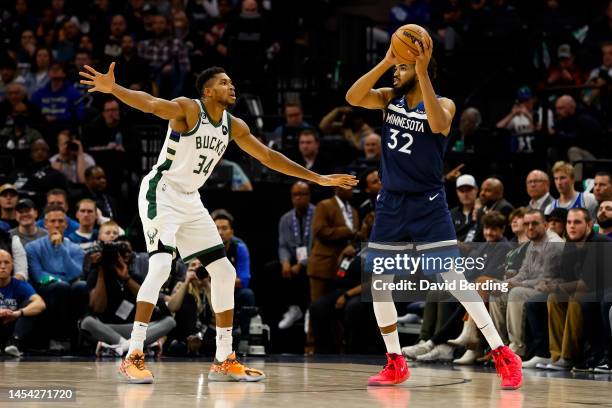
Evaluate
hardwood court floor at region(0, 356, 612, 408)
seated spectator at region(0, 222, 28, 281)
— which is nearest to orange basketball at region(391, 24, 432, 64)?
hardwood court floor at region(0, 356, 612, 408)

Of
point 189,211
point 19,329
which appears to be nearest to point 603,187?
point 189,211

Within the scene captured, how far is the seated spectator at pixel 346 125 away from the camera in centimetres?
1455

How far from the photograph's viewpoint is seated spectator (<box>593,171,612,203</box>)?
1105 centimetres

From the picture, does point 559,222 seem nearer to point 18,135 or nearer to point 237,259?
point 237,259

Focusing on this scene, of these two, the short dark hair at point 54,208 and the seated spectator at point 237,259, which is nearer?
the seated spectator at point 237,259

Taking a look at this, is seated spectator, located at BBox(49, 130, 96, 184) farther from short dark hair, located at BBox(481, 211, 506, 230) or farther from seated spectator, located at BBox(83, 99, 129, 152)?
short dark hair, located at BBox(481, 211, 506, 230)

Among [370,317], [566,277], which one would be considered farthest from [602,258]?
[370,317]

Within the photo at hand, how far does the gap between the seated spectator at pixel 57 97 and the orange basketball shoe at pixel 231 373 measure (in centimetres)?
875

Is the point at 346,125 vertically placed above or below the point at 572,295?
above

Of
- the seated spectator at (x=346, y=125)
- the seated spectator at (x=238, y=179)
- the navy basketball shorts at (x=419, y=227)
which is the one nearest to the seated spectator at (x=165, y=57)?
the seated spectator at (x=346, y=125)

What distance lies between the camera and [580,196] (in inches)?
448

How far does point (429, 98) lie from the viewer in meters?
7.54

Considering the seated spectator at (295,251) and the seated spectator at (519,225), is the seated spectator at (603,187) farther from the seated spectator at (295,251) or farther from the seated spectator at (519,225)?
the seated spectator at (295,251)

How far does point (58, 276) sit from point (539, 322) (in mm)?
4846
